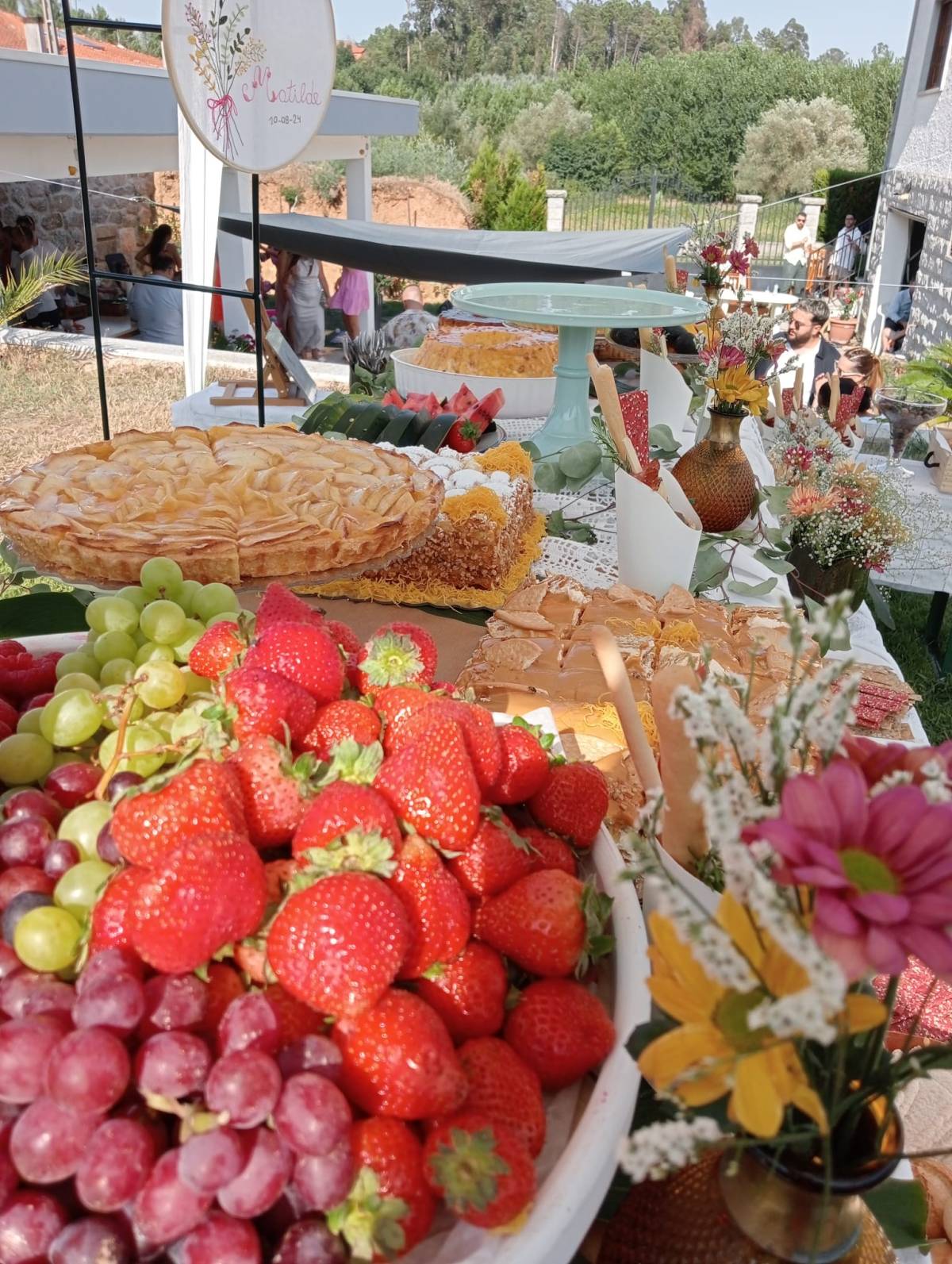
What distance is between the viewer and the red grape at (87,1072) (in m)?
0.50

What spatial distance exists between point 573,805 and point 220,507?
0.90 meters

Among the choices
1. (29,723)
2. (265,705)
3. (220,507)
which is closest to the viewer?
(265,705)

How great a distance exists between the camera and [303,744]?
2.52ft

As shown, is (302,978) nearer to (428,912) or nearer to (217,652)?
(428,912)

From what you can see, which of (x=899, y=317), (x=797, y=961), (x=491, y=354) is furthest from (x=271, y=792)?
(x=899, y=317)

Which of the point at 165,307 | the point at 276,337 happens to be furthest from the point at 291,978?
the point at 165,307

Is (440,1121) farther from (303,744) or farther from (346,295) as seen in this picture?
(346,295)

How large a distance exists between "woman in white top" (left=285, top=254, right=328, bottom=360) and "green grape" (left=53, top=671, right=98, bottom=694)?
6.91m

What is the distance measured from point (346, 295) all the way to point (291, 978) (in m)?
8.48

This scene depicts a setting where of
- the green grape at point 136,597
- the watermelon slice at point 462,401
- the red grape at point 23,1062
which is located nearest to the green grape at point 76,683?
the green grape at point 136,597

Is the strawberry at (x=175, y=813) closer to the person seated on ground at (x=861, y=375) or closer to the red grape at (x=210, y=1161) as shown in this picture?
the red grape at (x=210, y=1161)

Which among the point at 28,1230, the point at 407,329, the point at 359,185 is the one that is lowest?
the point at 407,329

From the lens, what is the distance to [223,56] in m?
1.77

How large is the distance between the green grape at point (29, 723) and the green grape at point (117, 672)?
73mm
